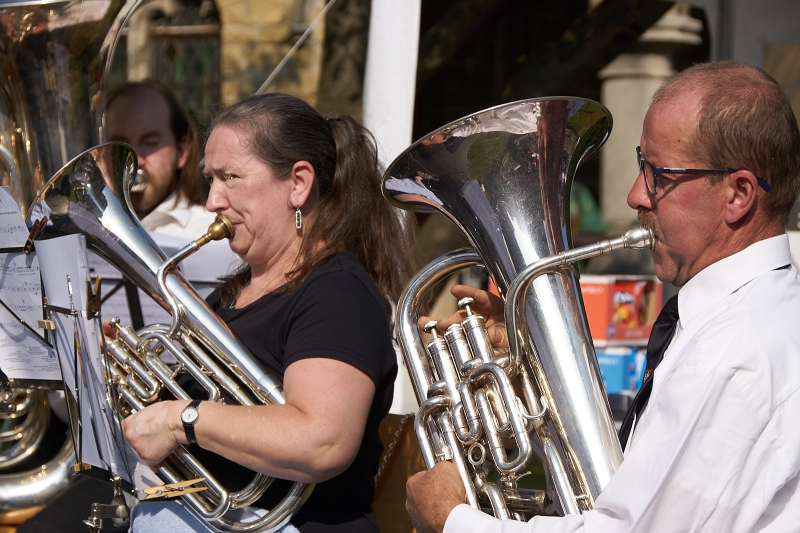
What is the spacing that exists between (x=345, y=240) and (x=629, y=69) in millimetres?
5149

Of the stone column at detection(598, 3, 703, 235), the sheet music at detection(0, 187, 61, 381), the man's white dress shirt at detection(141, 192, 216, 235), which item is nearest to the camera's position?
the sheet music at detection(0, 187, 61, 381)

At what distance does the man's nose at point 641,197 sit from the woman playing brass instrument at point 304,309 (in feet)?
1.93

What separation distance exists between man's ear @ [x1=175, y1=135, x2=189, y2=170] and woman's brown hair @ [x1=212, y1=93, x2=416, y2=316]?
3.33 ft

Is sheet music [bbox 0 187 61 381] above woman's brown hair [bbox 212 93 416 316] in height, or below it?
below

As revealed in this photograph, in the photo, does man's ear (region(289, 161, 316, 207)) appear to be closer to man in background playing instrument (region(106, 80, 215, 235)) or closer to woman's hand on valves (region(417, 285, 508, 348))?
woman's hand on valves (region(417, 285, 508, 348))

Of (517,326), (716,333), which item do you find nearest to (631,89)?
(517,326)

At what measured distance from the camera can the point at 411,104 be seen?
290 cm

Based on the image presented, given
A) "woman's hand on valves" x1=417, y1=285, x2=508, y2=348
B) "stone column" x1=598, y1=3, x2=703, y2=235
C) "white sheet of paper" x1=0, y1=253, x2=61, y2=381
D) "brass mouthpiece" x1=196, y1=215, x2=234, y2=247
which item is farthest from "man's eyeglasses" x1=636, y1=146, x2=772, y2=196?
"stone column" x1=598, y1=3, x2=703, y2=235

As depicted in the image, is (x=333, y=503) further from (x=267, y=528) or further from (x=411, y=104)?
(x=411, y=104)

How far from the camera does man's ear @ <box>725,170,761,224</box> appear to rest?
1248 mm

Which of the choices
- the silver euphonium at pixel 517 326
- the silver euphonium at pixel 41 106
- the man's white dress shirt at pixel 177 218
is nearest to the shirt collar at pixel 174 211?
the man's white dress shirt at pixel 177 218

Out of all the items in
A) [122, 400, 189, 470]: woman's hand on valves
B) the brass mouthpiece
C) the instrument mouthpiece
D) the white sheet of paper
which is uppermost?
the instrument mouthpiece

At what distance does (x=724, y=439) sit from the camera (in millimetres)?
1090

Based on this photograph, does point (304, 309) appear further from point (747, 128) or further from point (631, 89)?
point (631, 89)
